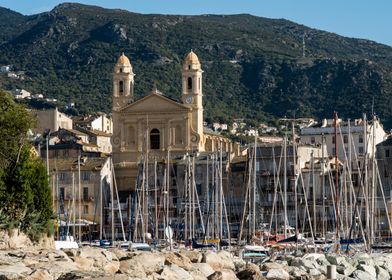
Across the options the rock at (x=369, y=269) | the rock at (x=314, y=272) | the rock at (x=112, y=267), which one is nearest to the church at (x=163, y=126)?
the rock at (x=369, y=269)

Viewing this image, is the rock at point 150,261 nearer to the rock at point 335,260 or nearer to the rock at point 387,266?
the rock at point 335,260

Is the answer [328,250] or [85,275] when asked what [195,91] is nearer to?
[328,250]

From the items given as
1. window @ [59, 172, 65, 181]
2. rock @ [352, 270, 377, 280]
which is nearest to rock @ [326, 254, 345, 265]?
rock @ [352, 270, 377, 280]

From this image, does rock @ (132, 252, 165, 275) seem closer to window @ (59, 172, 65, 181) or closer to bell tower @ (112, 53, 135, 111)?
window @ (59, 172, 65, 181)

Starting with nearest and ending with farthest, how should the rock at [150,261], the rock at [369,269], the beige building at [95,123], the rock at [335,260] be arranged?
the rock at [150,261] < the rock at [369,269] < the rock at [335,260] < the beige building at [95,123]

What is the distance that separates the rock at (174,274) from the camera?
114 ft

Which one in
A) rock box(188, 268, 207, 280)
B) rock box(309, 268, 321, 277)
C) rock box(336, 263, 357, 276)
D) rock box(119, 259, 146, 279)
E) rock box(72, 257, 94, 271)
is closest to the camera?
rock box(119, 259, 146, 279)

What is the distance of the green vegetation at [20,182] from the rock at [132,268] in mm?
12588

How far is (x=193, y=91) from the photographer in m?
112

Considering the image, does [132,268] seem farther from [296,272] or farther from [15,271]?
[296,272]

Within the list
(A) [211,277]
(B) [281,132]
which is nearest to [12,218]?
(A) [211,277]

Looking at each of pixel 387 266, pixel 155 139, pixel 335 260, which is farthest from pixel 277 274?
pixel 155 139

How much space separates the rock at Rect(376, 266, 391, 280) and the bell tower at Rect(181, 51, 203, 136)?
60243 mm

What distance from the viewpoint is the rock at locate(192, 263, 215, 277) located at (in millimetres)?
38938
